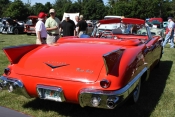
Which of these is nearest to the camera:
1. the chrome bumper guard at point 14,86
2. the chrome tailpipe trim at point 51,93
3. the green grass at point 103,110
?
the chrome tailpipe trim at point 51,93

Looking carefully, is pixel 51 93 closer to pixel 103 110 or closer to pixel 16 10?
pixel 103 110

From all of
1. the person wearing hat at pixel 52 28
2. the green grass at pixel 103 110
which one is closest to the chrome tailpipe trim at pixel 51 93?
the green grass at pixel 103 110

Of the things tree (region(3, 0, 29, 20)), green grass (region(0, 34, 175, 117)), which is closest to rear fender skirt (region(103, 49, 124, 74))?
green grass (region(0, 34, 175, 117))

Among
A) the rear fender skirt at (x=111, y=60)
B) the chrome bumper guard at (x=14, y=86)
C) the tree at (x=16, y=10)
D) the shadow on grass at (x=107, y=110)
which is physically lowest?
the shadow on grass at (x=107, y=110)

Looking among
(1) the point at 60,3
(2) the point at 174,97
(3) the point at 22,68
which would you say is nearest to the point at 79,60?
(3) the point at 22,68

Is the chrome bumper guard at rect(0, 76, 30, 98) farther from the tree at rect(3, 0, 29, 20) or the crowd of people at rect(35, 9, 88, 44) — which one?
the tree at rect(3, 0, 29, 20)

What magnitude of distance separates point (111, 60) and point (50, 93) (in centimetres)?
90

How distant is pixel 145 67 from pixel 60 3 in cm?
9153

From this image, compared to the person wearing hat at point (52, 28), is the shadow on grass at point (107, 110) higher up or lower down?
lower down

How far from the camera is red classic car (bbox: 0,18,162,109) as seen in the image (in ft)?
9.56

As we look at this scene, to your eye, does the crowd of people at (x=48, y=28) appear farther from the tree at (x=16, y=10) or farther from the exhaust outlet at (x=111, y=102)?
the tree at (x=16, y=10)

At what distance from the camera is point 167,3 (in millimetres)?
75938

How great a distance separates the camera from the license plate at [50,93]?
3.05 meters

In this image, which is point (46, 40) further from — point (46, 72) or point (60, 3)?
point (60, 3)
